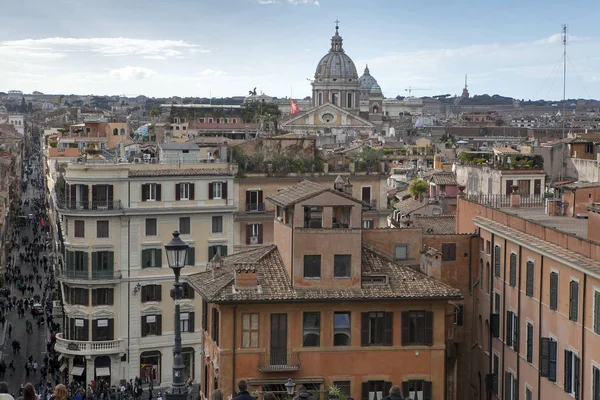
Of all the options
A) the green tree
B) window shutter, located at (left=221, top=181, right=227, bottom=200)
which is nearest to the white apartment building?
window shutter, located at (left=221, top=181, right=227, bottom=200)

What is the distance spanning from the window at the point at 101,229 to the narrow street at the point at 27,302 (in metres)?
6.43

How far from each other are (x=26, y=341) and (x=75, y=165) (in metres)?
13.0

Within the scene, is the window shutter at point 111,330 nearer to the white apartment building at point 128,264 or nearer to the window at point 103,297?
the white apartment building at point 128,264

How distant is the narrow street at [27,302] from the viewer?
161ft

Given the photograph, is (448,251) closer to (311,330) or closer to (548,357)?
(548,357)

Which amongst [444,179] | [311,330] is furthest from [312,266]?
[444,179]

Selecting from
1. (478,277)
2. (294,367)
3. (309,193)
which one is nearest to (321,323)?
(294,367)

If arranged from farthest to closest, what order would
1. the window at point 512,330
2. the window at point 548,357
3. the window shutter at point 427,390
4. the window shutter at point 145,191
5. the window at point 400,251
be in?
the window shutter at point 145,191 → the window at point 400,251 → the window at point 512,330 → the window shutter at point 427,390 → the window at point 548,357

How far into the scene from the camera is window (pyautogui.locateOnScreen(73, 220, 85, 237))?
45.9 m

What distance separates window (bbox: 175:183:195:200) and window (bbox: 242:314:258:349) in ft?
62.4

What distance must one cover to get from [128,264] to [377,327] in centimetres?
1916

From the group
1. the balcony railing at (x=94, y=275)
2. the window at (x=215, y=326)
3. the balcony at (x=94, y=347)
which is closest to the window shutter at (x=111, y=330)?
the balcony at (x=94, y=347)

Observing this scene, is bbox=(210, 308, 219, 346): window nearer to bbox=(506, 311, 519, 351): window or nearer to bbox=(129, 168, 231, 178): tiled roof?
bbox=(506, 311, 519, 351): window

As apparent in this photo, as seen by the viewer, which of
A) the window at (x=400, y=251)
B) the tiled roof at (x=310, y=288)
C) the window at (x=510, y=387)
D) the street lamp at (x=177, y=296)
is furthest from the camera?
the window at (x=400, y=251)
